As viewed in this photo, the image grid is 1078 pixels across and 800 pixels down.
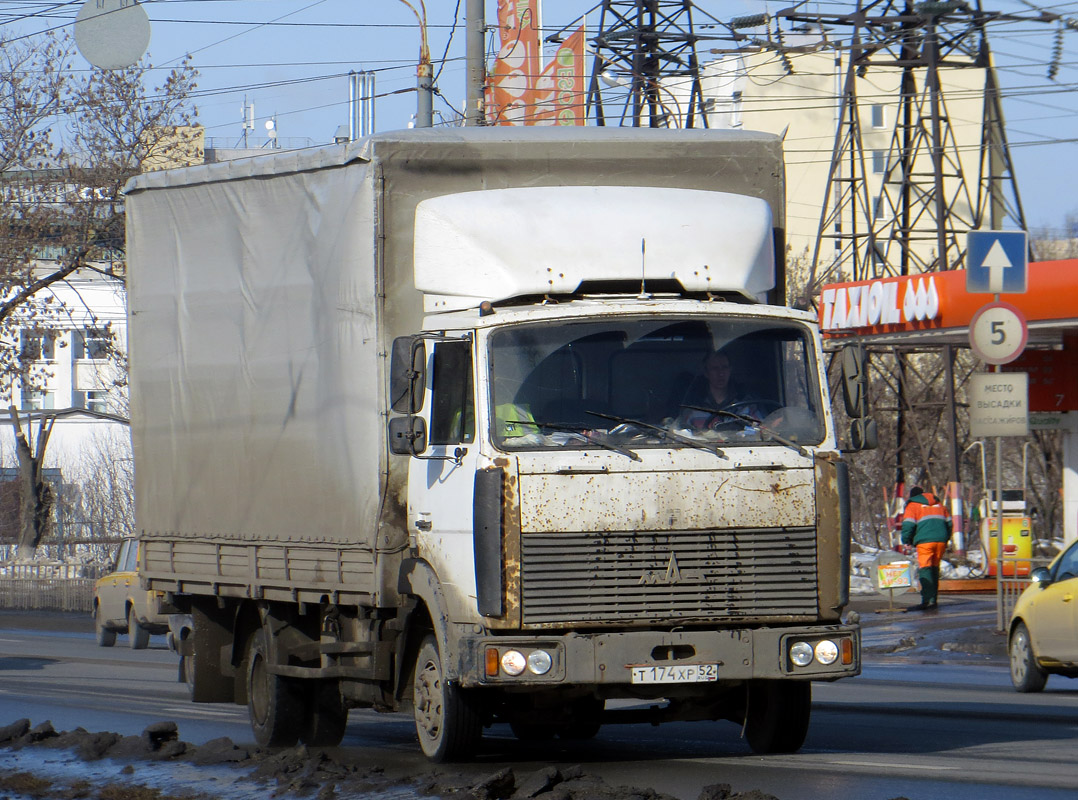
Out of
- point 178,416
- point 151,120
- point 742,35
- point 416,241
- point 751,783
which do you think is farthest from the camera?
point 151,120

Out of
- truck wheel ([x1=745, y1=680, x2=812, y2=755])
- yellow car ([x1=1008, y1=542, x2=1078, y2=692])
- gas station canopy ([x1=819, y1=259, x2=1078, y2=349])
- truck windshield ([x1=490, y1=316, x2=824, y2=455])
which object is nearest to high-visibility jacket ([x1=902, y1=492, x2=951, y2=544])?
gas station canopy ([x1=819, y1=259, x2=1078, y2=349])

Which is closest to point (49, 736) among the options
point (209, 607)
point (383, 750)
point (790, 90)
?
point (209, 607)

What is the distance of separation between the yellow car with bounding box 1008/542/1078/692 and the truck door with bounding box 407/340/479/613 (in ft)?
23.3

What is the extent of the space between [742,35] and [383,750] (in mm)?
22998

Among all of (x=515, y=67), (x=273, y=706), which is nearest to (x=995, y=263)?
(x=273, y=706)

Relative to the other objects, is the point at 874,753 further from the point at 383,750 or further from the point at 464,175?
the point at 464,175

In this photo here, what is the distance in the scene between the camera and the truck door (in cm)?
896

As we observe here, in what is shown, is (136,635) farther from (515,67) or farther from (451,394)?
(451,394)

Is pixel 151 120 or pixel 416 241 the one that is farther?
pixel 151 120

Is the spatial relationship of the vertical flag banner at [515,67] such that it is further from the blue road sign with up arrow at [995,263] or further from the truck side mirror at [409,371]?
the truck side mirror at [409,371]

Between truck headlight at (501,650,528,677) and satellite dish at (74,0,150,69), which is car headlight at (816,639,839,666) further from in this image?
satellite dish at (74,0,150,69)

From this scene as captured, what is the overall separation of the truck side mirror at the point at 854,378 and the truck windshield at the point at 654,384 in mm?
220

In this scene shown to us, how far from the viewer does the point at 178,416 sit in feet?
39.2

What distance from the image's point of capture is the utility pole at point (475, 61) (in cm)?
2011
